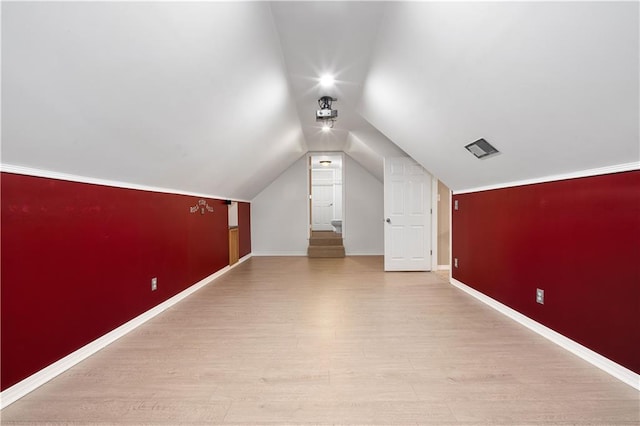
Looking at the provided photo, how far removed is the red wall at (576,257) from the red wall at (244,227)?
15.8 ft

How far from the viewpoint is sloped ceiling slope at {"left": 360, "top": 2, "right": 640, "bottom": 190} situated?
56.0 inches

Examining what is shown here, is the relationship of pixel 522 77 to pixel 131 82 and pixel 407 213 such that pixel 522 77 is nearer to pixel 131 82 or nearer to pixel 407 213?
pixel 131 82

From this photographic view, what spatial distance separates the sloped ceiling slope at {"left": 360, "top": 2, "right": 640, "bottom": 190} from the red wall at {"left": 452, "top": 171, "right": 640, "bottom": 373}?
22cm

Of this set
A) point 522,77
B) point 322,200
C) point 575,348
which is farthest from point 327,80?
point 322,200

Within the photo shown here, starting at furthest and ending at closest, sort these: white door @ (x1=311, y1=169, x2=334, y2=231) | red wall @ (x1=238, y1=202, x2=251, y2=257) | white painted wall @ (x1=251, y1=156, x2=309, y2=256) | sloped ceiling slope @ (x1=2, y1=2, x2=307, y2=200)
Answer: white door @ (x1=311, y1=169, x2=334, y2=231)
white painted wall @ (x1=251, y1=156, x2=309, y2=256)
red wall @ (x1=238, y1=202, x2=251, y2=257)
sloped ceiling slope @ (x1=2, y1=2, x2=307, y2=200)

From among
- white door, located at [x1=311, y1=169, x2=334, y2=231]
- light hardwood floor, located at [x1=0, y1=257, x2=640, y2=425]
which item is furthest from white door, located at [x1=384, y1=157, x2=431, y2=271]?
white door, located at [x1=311, y1=169, x2=334, y2=231]

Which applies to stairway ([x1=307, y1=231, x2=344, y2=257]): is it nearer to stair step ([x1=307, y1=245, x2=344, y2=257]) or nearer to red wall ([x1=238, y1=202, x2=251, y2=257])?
stair step ([x1=307, y1=245, x2=344, y2=257])

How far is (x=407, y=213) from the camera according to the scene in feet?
16.8

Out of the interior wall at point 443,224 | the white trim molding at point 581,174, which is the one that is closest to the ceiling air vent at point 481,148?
the white trim molding at point 581,174

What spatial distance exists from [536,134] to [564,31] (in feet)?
2.89

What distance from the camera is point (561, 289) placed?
2379 mm

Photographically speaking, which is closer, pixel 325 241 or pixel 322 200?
pixel 325 241

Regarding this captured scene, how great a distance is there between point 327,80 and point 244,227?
4305mm

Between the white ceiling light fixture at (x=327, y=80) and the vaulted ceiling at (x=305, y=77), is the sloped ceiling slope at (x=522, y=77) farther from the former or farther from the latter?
the white ceiling light fixture at (x=327, y=80)
